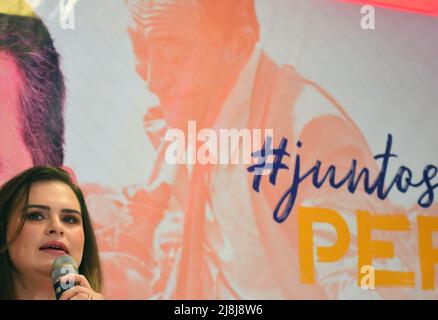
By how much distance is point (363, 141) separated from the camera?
3348 millimetres

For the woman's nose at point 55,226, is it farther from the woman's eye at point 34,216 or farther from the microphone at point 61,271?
the microphone at point 61,271

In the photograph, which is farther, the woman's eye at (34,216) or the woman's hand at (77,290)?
the woman's eye at (34,216)

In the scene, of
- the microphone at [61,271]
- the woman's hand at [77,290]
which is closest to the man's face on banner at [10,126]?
the microphone at [61,271]

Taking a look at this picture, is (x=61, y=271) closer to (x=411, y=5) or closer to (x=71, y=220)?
(x=71, y=220)

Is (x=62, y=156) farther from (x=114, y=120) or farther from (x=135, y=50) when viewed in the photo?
(x=135, y=50)

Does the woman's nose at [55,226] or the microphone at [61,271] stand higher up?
the woman's nose at [55,226]

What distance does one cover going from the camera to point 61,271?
2.55 meters

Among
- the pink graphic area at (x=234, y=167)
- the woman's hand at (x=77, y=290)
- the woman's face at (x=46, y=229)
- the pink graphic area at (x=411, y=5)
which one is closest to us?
the woman's hand at (x=77, y=290)

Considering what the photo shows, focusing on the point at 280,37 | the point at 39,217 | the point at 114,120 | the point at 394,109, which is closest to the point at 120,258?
the point at 39,217

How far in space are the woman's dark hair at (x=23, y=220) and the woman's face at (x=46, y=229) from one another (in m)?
0.02

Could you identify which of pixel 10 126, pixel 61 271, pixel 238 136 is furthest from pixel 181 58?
pixel 61 271

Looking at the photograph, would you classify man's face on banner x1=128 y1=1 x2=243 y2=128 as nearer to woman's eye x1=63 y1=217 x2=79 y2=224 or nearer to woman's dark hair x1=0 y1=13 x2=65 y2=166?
woman's dark hair x1=0 y1=13 x2=65 y2=166

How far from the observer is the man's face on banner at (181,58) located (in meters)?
3.09
